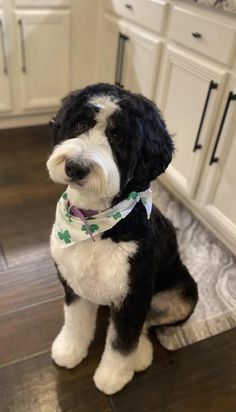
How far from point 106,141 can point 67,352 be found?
71 cm

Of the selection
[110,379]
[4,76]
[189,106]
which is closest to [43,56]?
[4,76]

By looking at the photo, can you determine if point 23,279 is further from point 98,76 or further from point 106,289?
point 98,76

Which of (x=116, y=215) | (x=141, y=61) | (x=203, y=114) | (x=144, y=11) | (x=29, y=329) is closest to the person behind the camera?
(x=116, y=215)

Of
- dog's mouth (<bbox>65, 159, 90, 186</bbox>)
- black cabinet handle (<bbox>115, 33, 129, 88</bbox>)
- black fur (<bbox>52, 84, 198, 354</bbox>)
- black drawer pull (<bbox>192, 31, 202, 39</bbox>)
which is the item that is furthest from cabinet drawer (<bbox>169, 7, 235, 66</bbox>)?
dog's mouth (<bbox>65, 159, 90, 186</bbox>)

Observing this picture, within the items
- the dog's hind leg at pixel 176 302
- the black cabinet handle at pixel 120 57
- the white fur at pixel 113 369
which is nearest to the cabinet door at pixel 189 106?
the black cabinet handle at pixel 120 57

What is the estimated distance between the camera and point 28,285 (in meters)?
1.39

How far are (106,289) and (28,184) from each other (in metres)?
1.12

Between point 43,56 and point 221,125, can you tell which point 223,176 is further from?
point 43,56

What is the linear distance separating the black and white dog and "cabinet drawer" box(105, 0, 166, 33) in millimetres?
1056

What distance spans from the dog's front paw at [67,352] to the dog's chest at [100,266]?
29 centimetres

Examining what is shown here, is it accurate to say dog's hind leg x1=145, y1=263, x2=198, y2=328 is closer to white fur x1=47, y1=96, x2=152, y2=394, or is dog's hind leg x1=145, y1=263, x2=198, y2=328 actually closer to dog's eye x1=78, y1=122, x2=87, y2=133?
white fur x1=47, y1=96, x2=152, y2=394

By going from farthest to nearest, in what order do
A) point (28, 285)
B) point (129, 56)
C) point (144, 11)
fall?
point (129, 56) → point (144, 11) → point (28, 285)

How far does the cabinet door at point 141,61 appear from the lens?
5.86 ft

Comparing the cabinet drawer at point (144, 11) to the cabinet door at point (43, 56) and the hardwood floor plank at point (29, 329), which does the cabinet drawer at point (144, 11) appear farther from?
the hardwood floor plank at point (29, 329)
